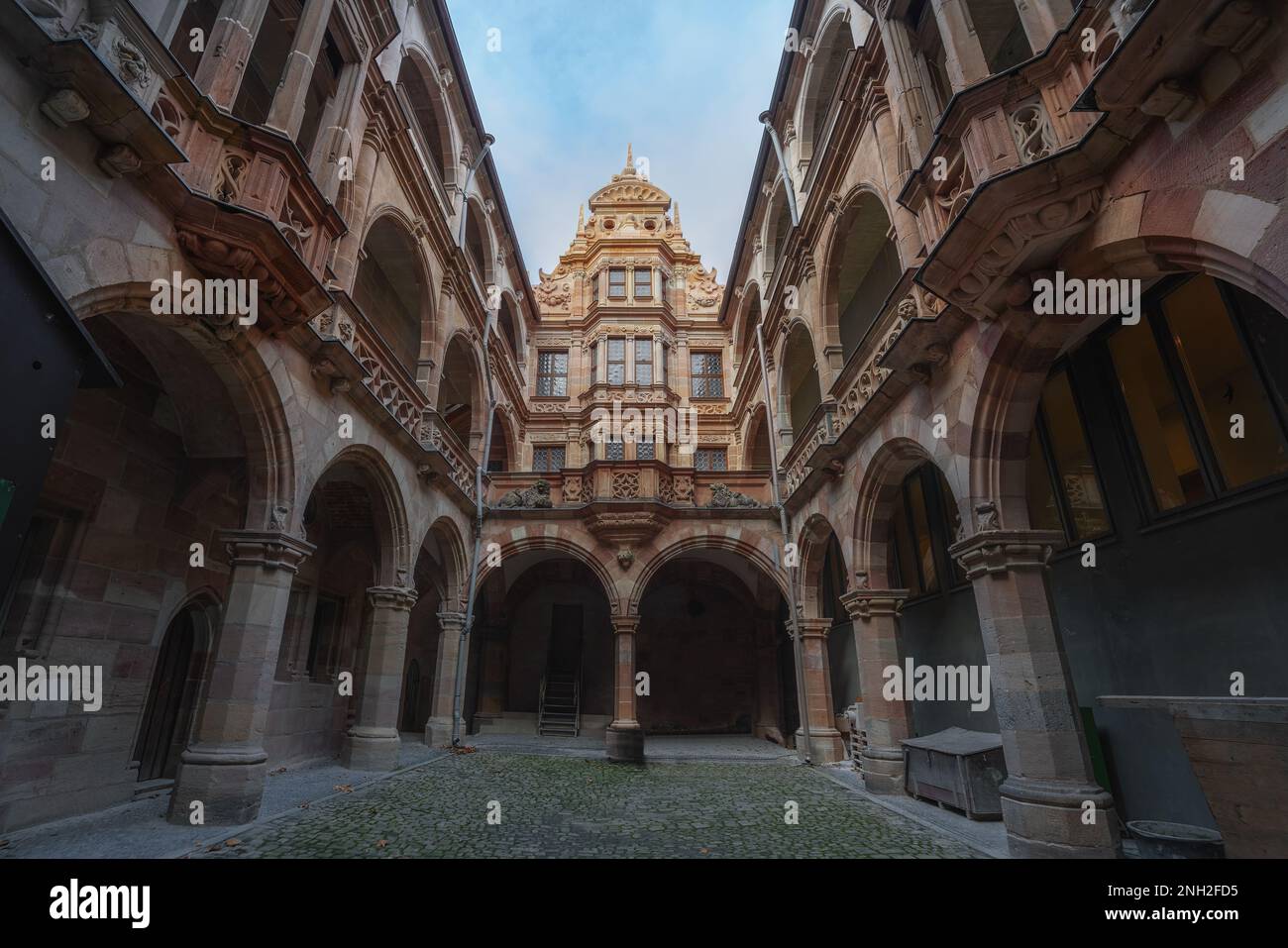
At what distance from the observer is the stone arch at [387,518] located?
916 cm

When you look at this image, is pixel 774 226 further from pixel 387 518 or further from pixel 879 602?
pixel 387 518

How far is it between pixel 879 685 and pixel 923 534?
118 inches

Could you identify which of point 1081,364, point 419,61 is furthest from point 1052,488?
point 419,61

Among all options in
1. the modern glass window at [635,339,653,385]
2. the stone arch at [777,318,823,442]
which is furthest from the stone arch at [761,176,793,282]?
the modern glass window at [635,339,653,385]

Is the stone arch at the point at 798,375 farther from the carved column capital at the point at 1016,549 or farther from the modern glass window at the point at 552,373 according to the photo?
the modern glass window at the point at 552,373

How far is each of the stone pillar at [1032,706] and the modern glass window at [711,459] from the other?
47.1ft

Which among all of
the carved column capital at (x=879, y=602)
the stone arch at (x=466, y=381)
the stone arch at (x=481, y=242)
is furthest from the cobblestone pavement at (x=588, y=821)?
the stone arch at (x=481, y=242)

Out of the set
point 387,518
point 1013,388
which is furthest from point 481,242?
point 1013,388

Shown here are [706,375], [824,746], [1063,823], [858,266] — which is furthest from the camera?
[706,375]

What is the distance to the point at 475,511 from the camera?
13320 millimetres

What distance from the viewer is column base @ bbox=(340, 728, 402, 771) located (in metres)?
9.21

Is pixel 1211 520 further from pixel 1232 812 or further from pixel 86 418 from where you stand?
pixel 86 418

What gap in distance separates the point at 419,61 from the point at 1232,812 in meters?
15.0

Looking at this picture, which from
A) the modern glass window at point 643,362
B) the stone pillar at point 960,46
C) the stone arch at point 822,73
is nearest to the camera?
the stone pillar at point 960,46
